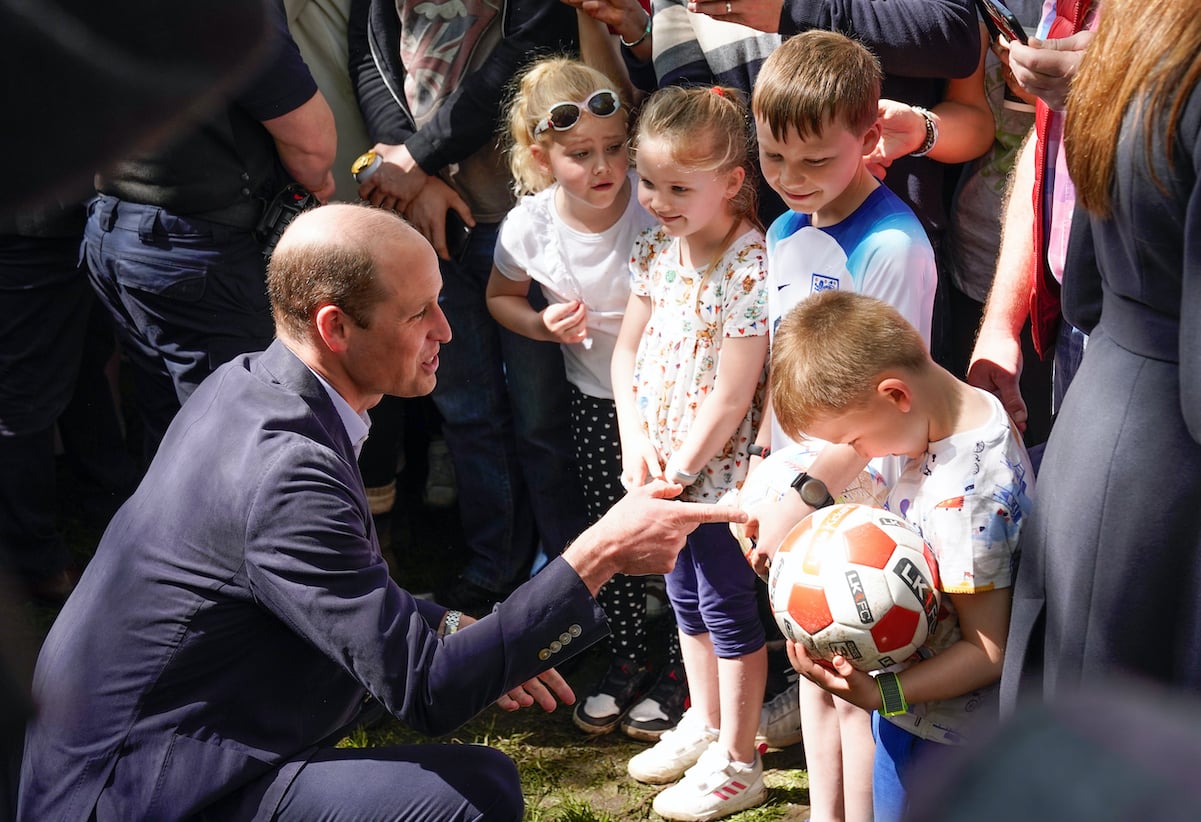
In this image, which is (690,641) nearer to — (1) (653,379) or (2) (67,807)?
(1) (653,379)

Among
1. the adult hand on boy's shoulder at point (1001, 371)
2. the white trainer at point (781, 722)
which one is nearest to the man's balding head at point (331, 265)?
the adult hand on boy's shoulder at point (1001, 371)

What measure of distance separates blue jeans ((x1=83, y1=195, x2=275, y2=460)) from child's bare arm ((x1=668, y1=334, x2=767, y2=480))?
144cm

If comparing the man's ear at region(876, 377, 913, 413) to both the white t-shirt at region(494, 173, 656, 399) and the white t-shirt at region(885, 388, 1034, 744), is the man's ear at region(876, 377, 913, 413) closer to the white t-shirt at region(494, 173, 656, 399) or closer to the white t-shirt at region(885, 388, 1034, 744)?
the white t-shirt at region(885, 388, 1034, 744)

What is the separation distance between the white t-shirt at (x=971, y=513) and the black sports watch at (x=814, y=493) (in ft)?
0.87

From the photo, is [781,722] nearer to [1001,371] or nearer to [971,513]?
[1001,371]

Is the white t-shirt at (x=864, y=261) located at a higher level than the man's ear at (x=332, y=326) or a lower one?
lower

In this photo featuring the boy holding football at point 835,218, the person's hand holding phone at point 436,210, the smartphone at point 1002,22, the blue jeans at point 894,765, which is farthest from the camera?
the person's hand holding phone at point 436,210

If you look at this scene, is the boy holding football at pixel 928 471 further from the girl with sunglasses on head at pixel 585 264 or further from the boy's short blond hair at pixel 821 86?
the girl with sunglasses on head at pixel 585 264

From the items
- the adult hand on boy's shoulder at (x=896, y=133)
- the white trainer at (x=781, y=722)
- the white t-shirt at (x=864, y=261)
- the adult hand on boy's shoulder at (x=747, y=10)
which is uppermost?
the adult hand on boy's shoulder at (x=747, y=10)

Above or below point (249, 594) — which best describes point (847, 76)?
above

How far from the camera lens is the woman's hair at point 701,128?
10.2 feet

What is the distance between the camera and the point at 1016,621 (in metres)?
2.08

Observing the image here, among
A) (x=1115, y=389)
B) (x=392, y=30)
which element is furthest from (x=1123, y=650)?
(x=392, y=30)

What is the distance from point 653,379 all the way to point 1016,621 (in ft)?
4.59
